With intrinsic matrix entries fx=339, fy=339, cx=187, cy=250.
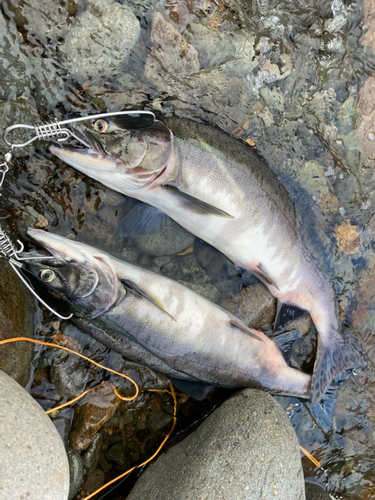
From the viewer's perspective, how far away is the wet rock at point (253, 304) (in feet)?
12.2

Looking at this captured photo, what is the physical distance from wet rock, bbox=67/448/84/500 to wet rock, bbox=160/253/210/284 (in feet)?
6.68

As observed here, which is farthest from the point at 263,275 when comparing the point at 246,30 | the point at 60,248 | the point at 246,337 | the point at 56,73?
the point at 56,73

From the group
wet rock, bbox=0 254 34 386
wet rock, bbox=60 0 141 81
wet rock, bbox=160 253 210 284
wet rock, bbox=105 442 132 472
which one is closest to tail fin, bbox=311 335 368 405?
wet rock, bbox=160 253 210 284

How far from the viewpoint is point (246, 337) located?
345 cm

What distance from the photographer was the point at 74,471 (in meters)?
3.36

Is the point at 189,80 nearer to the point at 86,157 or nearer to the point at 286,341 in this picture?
the point at 86,157

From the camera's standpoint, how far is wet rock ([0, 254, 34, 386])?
2963 mm

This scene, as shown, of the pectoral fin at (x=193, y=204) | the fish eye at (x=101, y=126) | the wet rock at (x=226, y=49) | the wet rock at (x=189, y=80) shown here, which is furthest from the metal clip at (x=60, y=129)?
the wet rock at (x=226, y=49)

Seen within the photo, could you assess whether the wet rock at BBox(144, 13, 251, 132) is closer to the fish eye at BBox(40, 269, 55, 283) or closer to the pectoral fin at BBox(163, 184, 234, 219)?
the pectoral fin at BBox(163, 184, 234, 219)

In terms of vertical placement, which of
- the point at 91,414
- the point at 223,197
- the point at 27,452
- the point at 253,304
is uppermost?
the point at 223,197

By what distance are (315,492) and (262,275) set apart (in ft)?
8.85

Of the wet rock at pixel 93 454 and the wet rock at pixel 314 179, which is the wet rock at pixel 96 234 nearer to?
the wet rock at pixel 93 454

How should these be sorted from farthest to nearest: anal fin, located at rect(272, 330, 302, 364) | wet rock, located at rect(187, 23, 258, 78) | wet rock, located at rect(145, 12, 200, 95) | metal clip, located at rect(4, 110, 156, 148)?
anal fin, located at rect(272, 330, 302, 364)
wet rock, located at rect(187, 23, 258, 78)
wet rock, located at rect(145, 12, 200, 95)
metal clip, located at rect(4, 110, 156, 148)

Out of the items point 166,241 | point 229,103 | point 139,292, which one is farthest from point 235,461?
point 229,103
